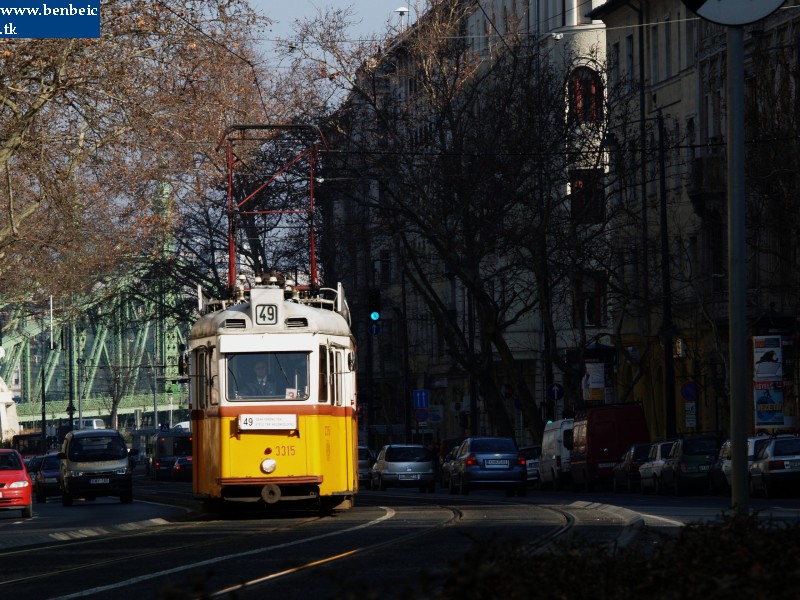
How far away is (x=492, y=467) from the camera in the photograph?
151 ft

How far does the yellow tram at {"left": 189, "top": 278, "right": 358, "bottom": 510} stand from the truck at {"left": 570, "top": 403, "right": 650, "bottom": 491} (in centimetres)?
2230

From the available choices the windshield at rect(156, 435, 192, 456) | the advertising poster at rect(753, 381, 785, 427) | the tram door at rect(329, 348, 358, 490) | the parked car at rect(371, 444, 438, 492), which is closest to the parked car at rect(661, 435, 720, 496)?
the advertising poster at rect(753, 381, 785, 427)

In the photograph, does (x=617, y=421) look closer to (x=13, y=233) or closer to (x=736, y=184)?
(x=13, y=233)

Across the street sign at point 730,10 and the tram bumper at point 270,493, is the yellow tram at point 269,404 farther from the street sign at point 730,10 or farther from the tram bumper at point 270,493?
the street sign at point 730,10

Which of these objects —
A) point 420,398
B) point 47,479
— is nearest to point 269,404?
point 47,479

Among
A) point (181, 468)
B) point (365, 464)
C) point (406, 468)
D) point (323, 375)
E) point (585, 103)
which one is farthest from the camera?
point (181, 468)

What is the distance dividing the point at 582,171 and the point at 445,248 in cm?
429

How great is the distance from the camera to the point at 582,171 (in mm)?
52125

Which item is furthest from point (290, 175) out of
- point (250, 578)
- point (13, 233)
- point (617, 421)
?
point (250, 578)

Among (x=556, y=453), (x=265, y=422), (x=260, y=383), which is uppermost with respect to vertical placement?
(x=260, y=383)

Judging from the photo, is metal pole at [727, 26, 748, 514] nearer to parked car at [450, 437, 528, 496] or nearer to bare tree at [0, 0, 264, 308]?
bare tree at [0, 0, 264, 308]

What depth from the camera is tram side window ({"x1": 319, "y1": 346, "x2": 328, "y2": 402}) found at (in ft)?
88.0

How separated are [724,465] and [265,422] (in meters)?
14.2

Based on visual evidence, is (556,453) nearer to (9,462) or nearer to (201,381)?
(9,462)
